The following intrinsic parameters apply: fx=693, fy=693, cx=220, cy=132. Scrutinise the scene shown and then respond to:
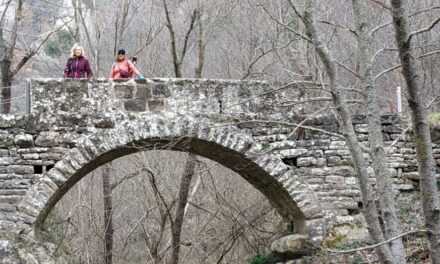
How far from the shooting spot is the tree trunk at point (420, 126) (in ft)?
14.5

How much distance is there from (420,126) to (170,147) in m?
4.86

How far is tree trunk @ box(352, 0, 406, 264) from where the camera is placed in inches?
230

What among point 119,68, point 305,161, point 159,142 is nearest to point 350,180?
point 305,161

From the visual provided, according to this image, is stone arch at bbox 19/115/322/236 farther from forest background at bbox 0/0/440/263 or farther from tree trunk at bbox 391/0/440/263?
tree trunk at bbox 391/0/440/263

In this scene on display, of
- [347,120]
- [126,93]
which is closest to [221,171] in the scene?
[126,93]

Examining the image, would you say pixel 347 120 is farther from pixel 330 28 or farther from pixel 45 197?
pixel 330 28

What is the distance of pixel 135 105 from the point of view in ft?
28.3

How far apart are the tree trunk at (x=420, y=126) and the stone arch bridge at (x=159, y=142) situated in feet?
11.3

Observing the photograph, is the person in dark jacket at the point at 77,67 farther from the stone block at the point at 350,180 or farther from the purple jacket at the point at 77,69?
the stone block at the point at 350,180

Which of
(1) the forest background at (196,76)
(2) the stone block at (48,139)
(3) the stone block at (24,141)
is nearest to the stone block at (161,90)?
(2) the stone block at (48,139)

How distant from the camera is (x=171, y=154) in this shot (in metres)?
14.5

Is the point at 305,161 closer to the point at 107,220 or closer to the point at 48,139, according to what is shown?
the point at 48,139

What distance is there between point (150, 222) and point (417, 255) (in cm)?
728

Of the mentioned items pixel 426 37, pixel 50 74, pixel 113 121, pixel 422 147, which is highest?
pixel 50 74
